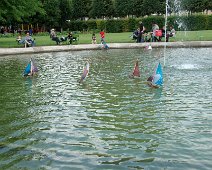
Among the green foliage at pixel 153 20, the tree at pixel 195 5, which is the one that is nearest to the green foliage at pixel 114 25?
the green foliage at pixel 153 20

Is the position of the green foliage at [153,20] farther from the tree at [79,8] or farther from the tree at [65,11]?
the tree at [79,8]

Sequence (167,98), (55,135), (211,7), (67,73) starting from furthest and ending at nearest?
1. (211,7)
2. (67,73)
3. (167,98)
4. (55,135)

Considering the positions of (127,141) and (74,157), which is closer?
(74,157)

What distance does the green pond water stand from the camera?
8531mm

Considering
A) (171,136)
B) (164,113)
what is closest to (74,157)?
(171,136)

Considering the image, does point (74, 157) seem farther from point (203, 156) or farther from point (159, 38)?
point (159, 38)

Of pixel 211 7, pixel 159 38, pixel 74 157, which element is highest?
pixel 211 7

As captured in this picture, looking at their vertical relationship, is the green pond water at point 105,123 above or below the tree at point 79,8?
below

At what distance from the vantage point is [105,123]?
11.3 meters

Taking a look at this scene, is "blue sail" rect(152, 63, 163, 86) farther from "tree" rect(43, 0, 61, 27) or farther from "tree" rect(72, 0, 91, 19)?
"tree" rect(72, 0, 91, 19)

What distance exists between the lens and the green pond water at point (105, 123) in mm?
8531

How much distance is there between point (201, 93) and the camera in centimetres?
1508

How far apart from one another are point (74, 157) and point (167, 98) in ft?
21.2

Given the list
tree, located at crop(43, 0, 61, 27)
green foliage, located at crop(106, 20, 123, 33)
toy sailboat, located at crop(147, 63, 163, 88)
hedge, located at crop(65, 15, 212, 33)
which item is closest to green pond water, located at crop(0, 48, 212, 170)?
toy sailboat, located at crop(147, 63, 163, 88)
